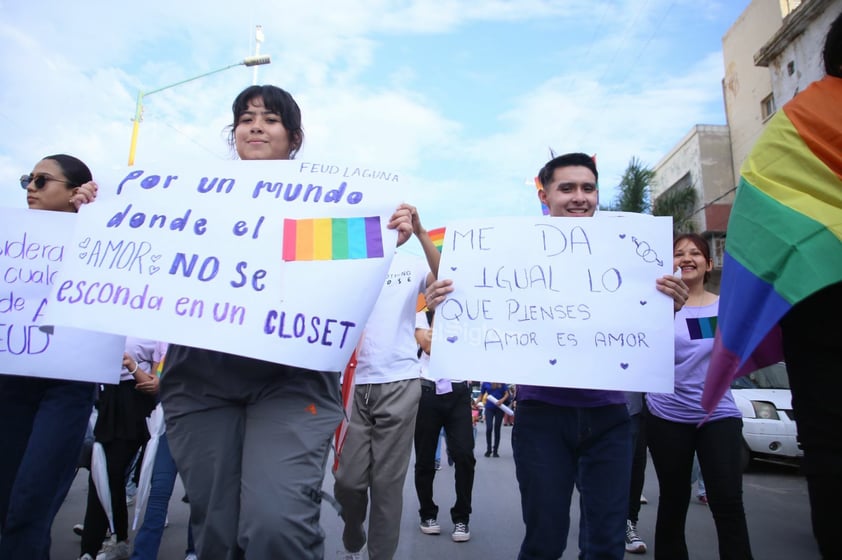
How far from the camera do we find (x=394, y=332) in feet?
14.0

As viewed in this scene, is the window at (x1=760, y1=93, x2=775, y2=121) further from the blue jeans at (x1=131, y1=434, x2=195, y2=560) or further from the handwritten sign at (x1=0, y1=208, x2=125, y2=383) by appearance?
the handwritten sign at (x1=0, y1=208, x2=125, y2=383)

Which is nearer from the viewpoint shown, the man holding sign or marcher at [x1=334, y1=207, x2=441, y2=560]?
the man holding sign

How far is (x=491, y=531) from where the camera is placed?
5.35 meters

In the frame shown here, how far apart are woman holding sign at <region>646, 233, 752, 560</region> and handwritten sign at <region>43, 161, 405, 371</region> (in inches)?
79.6

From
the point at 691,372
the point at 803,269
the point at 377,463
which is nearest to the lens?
the point at 803,269

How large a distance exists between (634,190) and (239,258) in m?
24.4

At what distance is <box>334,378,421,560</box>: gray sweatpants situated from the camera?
396cm

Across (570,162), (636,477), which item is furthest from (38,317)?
(636,477)

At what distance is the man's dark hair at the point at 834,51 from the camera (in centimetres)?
189

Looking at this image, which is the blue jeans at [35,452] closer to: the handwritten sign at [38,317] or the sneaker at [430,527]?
A: the handwritten sign at [38,317]

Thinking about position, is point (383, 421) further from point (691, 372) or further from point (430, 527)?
point (691, 372)

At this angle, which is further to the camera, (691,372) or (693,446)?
(691,372)

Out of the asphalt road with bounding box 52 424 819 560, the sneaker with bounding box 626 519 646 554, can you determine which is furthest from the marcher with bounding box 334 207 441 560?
the sneaker with bounding box 626 519 646 554

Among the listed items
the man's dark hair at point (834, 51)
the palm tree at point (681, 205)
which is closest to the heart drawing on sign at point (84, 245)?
the man's dark hair at point (834, 51)
